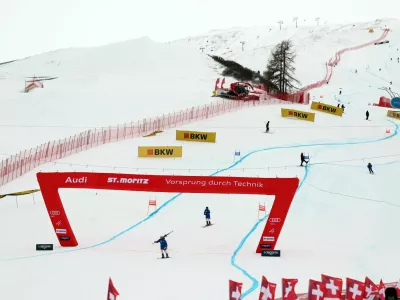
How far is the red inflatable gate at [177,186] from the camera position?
18219 mm

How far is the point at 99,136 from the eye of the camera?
126ft

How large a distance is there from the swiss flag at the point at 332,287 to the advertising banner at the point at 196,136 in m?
25.5

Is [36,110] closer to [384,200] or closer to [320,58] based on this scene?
[384,200]

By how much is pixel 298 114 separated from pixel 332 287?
33907 mm

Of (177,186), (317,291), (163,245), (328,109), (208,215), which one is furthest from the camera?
(328,109)

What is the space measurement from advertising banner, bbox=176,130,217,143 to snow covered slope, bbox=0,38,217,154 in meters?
9.18

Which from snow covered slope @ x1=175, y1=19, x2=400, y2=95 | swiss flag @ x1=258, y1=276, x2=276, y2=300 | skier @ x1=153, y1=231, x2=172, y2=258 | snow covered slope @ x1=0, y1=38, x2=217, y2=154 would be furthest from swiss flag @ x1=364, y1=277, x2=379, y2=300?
→ snow covered slope @ x1=175, y1=19, x2=400, y2=95

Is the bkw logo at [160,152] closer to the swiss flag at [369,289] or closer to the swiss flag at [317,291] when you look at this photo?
the swiss flag at [369,289]

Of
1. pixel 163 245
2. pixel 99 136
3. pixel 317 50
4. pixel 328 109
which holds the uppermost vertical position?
pixel 317 50

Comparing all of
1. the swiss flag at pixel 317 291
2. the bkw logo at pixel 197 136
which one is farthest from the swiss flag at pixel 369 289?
the bkw logo at pixel 197 136

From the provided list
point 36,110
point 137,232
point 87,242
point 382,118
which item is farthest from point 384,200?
point 36,110

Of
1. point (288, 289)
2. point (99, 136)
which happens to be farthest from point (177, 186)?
point (99, 136)

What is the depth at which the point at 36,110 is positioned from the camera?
47844 mm

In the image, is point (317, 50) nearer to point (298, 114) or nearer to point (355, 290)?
point (298, 114)
